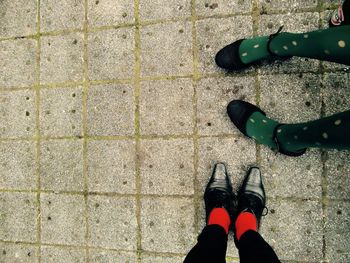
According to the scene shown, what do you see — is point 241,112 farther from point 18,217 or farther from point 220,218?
point 18,217

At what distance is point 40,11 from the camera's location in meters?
3.04

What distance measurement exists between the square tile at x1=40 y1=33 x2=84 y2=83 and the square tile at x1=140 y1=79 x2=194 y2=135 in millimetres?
606

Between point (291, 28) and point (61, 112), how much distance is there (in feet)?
6.37

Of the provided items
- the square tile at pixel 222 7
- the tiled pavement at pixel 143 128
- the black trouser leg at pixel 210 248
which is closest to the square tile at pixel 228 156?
the tiled pavement at pixel 143 128

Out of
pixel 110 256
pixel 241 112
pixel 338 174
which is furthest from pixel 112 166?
pixel 338 174

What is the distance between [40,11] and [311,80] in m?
Answer: 2.28

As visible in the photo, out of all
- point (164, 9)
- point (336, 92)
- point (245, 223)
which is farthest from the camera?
point (164, 9)

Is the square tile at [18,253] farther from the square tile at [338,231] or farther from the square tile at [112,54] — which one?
the square tile at [338,231]

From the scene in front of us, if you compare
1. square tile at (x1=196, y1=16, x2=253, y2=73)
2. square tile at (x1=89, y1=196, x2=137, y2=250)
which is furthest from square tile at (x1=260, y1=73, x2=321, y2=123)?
square tile at (x1=89, y1=196, x2=137, y2=250)

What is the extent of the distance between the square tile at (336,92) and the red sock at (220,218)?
105 centimetres

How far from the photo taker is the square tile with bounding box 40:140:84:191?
2949 mm

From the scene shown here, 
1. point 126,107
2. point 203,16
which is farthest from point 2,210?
point 203,16

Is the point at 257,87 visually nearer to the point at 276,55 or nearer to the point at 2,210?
the point at 276,55

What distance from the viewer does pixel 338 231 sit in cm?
259
